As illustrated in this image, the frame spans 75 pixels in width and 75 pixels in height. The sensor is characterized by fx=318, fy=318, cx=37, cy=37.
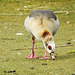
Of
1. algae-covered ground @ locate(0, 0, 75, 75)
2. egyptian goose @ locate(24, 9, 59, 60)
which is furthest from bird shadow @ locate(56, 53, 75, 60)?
egyptian goose @ locate(24, 9, 59, 60)

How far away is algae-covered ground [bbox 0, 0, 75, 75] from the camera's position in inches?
254

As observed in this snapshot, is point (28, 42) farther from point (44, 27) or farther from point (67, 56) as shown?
point (44, 27)

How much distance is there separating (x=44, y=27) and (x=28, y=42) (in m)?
2.68

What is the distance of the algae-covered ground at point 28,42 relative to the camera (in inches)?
254

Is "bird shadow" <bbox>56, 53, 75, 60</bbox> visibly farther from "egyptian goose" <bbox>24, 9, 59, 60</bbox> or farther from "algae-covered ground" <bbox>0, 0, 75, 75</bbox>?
"egyptian goose" <bbox>24, 9, 59, 60</bbox>

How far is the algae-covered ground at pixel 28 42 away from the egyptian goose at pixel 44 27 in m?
0.42

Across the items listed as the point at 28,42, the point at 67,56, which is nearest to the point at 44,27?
the point at 67,56

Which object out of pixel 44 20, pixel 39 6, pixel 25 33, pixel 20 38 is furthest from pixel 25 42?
pixel 39 6

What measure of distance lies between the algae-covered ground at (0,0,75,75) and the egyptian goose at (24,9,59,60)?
0.42m

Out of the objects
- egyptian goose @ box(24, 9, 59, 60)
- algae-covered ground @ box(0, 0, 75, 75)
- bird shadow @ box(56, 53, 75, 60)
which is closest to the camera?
algae-covered ground @ box(0, 0, 75, 75)

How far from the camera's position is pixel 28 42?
9.65 metres

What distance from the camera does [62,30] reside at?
11.9m

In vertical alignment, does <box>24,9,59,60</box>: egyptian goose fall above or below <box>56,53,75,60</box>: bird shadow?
above

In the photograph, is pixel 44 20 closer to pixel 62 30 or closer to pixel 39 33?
pixel 39 33
